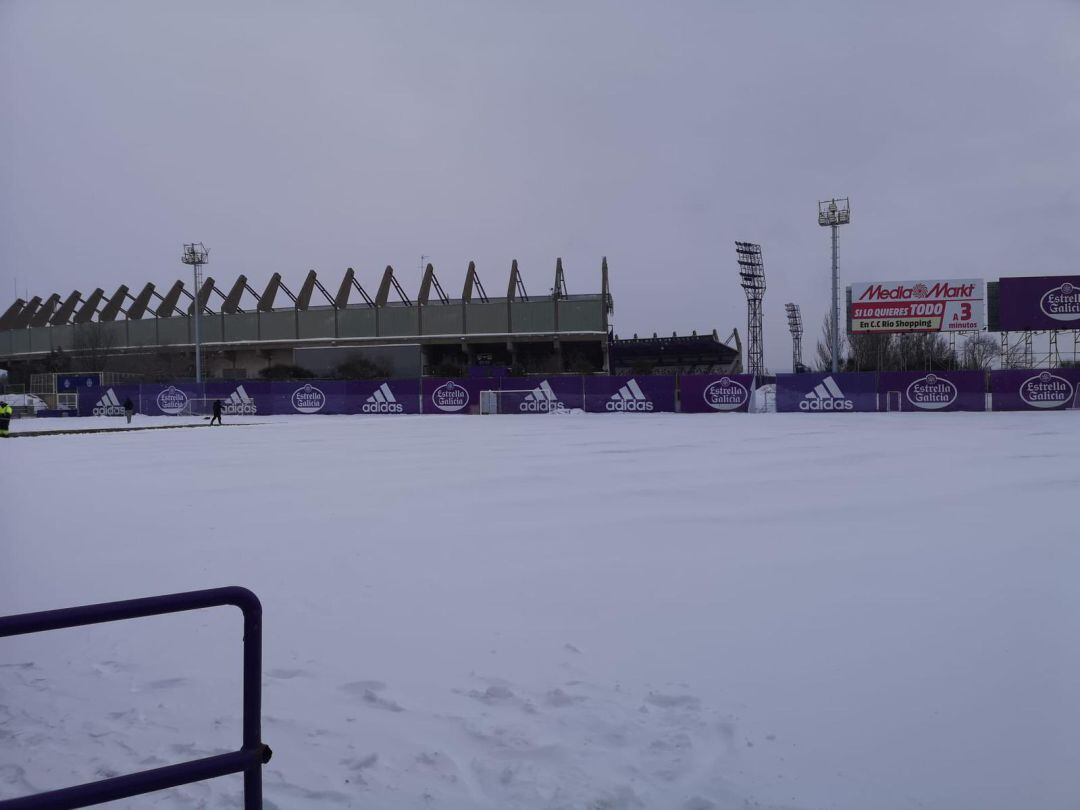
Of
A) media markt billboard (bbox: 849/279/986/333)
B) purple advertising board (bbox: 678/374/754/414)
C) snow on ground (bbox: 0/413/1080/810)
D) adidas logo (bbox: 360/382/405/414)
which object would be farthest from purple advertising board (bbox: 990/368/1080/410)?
adidas logo (bbox: 360/382/405/414)

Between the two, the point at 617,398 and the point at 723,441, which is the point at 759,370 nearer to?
the point at 617,398

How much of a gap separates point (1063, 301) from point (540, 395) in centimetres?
2781

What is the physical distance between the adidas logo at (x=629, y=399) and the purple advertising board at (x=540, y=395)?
1523mm

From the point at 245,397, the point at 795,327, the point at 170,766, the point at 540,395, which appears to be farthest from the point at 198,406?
the point at 795,327

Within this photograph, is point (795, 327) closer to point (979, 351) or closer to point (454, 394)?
point (979, 351)

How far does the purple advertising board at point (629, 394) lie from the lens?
115ft

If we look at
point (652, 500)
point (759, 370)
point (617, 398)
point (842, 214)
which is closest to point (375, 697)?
point (652, 500)

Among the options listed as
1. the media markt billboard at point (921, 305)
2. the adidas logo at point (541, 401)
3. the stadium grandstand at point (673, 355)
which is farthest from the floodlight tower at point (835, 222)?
the stadium grandstand at point (673, 355)

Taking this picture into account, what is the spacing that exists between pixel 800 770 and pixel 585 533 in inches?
191

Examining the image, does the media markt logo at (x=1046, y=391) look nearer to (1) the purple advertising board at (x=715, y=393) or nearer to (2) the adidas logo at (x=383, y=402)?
(1) the purple advertising board at (x=715, y=393)

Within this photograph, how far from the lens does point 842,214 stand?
45.2 metres

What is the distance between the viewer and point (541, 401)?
36.9 meters

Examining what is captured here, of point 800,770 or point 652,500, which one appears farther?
point 652,500

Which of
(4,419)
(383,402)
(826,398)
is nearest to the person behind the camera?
(4,419)
